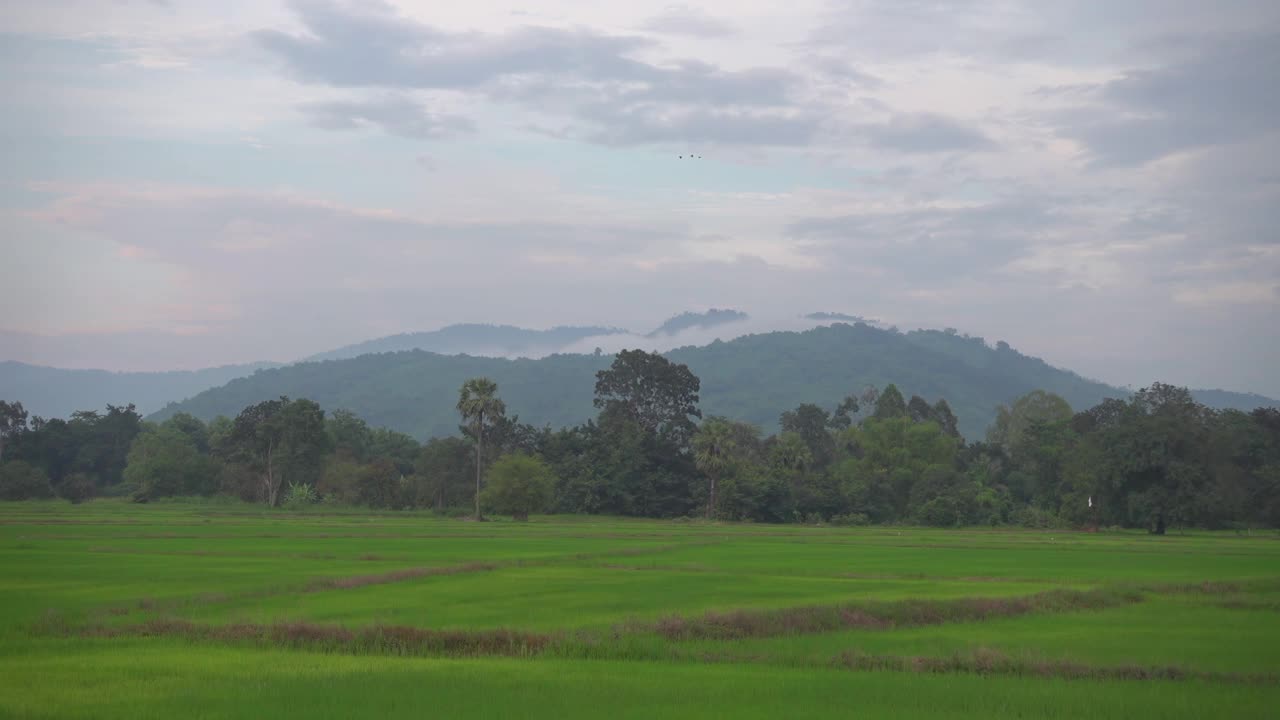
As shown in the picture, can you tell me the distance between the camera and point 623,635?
22.1 meters

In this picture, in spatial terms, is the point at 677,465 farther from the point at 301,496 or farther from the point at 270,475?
the point at 270,475

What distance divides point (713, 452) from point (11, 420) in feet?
251

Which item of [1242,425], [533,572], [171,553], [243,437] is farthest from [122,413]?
[1242,425]

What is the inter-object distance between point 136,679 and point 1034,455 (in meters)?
97.7

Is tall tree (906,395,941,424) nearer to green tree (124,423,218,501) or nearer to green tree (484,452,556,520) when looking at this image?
green tree (484,452,556,520)

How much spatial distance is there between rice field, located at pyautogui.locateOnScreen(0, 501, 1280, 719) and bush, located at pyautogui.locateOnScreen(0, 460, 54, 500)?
63160 mm

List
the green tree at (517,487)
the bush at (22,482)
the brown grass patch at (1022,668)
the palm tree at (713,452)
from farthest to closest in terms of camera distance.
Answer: the bush at (22,482) < the palm tree at (713,452) < the green tree at (517,487) < the brown grass patch at (1022,668)

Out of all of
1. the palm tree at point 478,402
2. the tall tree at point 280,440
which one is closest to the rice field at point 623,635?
the palm tree at point 478,402

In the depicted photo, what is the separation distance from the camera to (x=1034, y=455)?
103m

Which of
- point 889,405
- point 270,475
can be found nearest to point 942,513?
point 889,405

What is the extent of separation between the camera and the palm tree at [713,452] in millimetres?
93375

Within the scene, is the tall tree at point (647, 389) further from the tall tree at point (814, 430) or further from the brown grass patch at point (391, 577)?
the brown grass patch at point (391, 577)

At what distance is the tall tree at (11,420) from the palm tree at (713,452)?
7299cm

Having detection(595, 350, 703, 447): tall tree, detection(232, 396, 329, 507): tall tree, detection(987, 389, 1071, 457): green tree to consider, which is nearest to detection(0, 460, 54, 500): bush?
detection(232, 396, 329, 507): tall tree
